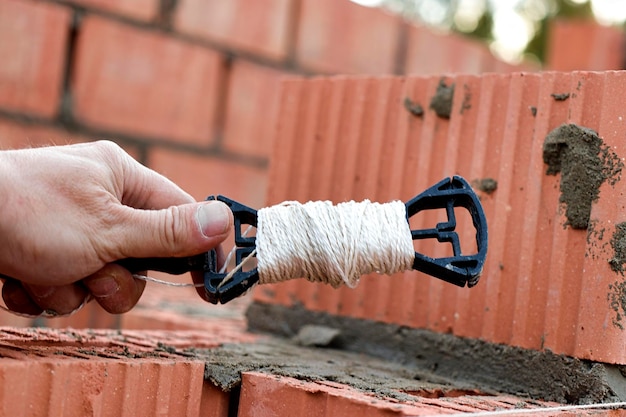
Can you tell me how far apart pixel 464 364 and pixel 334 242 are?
642 millimetres

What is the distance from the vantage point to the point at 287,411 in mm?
1800

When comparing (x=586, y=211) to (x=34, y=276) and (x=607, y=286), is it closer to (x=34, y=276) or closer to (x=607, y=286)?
(x=607, y=286)

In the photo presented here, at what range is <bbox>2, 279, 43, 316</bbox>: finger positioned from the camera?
1965 mm

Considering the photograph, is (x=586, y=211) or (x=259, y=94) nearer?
(x=586, y=211)

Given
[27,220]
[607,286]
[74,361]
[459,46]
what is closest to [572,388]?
[607,286]

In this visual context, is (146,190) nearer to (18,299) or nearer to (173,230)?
(173,230)

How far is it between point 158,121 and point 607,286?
2.77m

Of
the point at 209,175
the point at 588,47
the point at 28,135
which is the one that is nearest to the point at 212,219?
the point at 28,135

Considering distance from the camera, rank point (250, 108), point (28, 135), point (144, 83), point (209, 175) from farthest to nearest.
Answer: point (250, 108) < point (209, 175) < point (144, 83) < point (28, 135)

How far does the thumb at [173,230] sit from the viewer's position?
70.5 inches

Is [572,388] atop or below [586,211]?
below

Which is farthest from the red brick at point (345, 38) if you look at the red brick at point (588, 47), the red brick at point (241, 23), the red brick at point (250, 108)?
the red brick at point (588, 47)

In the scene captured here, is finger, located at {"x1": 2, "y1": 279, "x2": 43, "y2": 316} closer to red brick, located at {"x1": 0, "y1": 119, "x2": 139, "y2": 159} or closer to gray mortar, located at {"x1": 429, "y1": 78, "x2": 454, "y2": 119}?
gray mortar, located at {"x1": 429, "y1": 78, "x2": 454, "y2": 119}

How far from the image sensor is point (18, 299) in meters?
1.99
